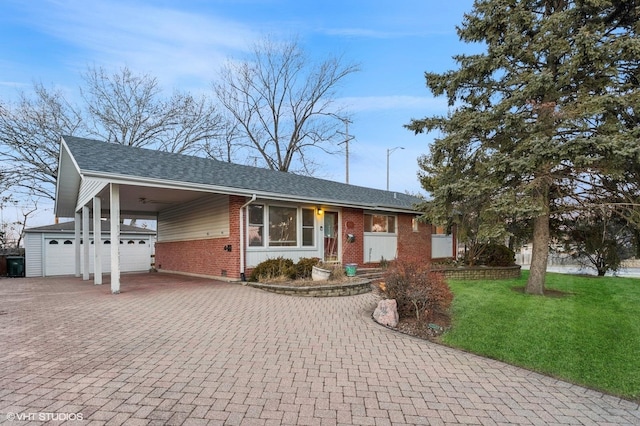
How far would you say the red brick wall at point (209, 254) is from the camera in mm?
10672

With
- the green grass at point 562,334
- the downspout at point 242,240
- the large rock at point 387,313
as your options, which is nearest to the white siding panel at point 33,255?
the downspout at point 242,240

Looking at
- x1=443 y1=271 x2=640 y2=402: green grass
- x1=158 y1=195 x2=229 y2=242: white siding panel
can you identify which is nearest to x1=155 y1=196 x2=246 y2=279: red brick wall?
x1=158 y1=195 x2=229 y2=242: white siding panel

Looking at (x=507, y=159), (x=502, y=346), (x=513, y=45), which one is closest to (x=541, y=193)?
(x=507, y=159)

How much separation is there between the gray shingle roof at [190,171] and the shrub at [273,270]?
7.32 feet

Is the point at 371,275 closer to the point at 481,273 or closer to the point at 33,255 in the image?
the point at 481,273

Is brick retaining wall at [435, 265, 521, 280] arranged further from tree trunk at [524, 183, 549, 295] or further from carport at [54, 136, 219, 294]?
carport at [54, 136, 219, 294]

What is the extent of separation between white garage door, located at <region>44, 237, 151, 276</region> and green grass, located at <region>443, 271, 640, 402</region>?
1521 centimetres

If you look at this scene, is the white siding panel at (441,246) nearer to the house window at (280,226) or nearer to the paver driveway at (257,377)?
the house window at (280,226)

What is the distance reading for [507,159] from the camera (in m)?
7.91

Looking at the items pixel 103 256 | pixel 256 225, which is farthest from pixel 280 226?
pixel 103 256

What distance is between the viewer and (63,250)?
15.8 m

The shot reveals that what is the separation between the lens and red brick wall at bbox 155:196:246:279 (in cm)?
1067

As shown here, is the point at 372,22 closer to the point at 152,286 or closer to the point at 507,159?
the point at 507,159

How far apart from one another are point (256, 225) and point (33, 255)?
11475mm
